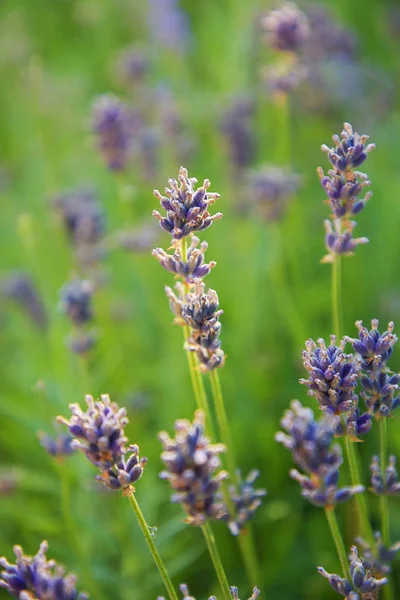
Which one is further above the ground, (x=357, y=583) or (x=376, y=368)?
(x=376, y=368)

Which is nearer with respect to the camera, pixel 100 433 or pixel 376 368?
pixel 100 433

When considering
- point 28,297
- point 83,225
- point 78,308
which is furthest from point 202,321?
point 28,297

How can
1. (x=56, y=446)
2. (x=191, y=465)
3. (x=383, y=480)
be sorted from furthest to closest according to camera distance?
(x=56, y=446) → (x=383, y=480) → (x=191, y=465)

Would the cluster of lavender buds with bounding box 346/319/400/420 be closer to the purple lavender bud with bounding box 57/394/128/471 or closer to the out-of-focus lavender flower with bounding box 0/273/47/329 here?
the purple lavender bud with bounding box 57/394/128/471

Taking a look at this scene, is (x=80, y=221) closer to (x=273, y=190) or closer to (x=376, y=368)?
(x=273, y=190)

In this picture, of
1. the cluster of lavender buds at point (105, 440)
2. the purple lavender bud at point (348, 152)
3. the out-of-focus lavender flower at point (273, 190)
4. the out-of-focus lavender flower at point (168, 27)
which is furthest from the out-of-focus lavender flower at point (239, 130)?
the cluster of lavender buds at point (105, 440)

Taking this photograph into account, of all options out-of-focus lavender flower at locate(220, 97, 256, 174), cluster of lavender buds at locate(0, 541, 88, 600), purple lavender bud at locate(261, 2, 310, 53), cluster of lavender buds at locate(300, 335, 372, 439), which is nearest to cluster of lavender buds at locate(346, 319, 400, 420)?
cluster of lavender buds at locate(300, 335, 372, 439)

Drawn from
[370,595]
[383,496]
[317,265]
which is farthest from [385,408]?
[317,265]

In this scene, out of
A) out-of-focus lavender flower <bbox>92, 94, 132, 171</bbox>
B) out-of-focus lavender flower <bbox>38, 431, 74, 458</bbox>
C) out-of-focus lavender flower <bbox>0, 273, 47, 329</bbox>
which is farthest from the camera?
out-of-focus lavender flower <bbox>0, 273, 47, 329</bbox>
